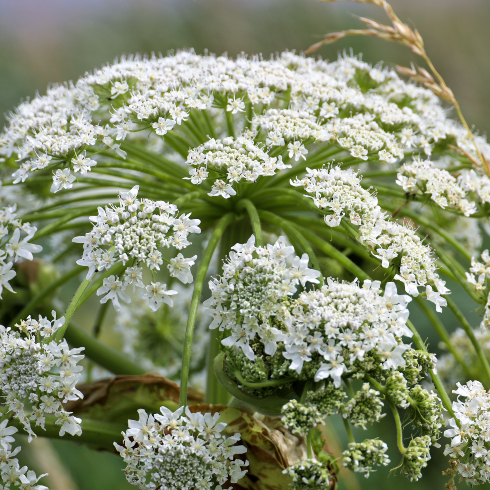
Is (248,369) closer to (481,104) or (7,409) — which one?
(7,409)

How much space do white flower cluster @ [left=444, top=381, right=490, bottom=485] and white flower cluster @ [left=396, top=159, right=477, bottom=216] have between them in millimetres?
854

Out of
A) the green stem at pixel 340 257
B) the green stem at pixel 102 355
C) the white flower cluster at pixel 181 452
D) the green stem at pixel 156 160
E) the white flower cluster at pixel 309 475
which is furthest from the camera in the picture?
the green stem at pixel 102 355

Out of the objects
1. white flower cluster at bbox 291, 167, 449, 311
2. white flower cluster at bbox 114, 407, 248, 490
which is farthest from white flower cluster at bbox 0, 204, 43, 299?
white flower cluster at bbox 291, 167, 449, 311

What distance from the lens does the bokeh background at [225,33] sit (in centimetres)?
768

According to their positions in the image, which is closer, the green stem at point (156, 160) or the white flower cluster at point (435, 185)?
the white flower cluster at point (435, 185)

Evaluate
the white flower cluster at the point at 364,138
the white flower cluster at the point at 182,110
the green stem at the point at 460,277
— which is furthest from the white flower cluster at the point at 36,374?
the green stem at the point at 460,277

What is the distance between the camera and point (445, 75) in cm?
781

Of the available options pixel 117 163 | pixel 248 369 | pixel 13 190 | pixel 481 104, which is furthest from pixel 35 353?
pixel 481 104

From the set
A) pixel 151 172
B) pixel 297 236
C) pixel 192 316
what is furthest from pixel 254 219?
pixel 151 172

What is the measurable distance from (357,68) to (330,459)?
222 centimetres

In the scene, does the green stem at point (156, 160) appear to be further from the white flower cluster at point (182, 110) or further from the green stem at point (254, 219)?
Answer: the green stem at point (254, 219)

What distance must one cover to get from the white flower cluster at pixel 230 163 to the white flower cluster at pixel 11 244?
0.69 metres

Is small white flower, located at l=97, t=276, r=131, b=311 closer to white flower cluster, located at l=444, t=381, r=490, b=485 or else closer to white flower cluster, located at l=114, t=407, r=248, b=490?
white flower cluster, located at l=114, t=407, r=248, b=490

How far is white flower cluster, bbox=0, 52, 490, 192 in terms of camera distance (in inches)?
84.1
